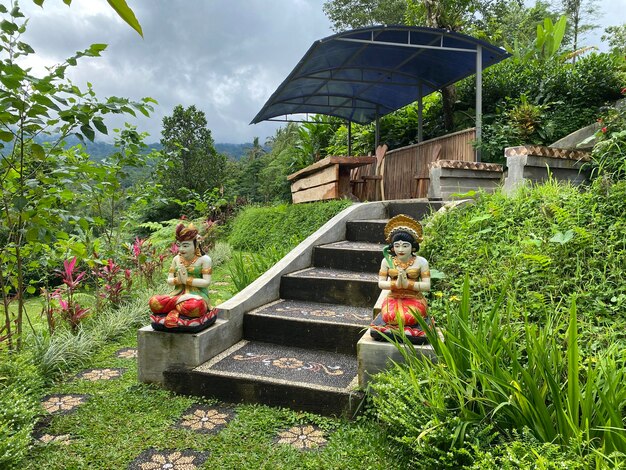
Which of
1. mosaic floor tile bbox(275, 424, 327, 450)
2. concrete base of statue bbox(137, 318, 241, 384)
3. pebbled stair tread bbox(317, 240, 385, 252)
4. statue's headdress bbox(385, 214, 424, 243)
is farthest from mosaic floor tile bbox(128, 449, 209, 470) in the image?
pebbled stair tread bbox(317, 240, 385, 252)

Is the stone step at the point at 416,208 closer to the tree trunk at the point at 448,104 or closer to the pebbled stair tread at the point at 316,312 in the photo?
the pebbled stair tread at the point at 316,312

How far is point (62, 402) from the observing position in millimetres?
2777

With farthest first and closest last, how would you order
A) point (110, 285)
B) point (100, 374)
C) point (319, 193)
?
point (319, 193), point (110, 285), point (100, 374)

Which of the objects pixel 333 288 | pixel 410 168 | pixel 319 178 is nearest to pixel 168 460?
pixel 333 288

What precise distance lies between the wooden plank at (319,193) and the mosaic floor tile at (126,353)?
444 cm

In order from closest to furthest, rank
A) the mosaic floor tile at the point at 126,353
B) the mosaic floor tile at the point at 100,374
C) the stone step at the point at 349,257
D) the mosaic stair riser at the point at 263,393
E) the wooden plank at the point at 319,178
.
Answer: the mosaic stair riser at the point at 263,393
the mosaic floor tile at the point at 100,374
the mosaic floor tile at the point at 126,353
the stone step at the point at 349,257
the wooden plank at the point at 319,178

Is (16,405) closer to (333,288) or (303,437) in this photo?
(303,437)

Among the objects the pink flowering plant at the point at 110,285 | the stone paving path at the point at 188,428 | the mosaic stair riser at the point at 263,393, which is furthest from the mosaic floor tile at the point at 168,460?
the pink flowering plant at the point at 110,285

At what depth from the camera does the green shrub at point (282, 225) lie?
655 cm

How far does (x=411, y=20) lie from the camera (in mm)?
13961

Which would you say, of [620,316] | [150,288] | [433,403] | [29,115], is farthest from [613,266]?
[150,288]

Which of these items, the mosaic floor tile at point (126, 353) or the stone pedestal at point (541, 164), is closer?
the mosaic floor tile at point (126, 353)

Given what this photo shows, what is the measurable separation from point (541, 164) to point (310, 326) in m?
3.59

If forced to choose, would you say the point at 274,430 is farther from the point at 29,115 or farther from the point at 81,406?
the point at 29,115
